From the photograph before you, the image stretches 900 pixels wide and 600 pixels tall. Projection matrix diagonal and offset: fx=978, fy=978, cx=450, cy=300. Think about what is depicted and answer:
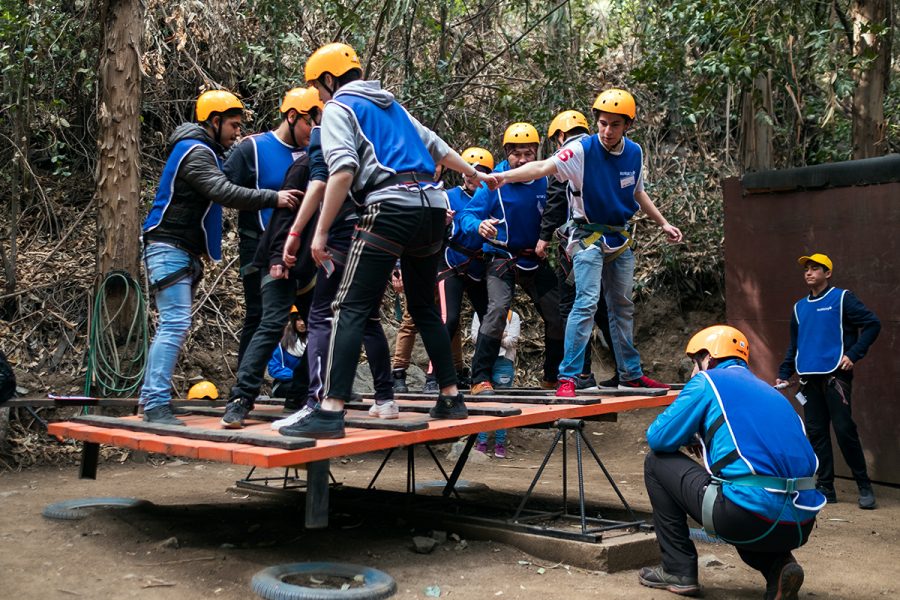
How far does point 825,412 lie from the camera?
340 inches

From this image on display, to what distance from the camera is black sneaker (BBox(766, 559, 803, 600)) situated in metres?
5.05

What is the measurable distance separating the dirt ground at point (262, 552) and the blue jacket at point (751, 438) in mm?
781

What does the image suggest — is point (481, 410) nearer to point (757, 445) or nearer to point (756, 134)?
point (757, 445)

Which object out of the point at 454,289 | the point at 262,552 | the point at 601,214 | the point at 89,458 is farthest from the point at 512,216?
the point at 89,458

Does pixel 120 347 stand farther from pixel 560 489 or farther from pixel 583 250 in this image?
pixel 583 250

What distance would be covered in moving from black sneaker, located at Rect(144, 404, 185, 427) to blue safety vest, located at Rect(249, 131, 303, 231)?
1.31 meters

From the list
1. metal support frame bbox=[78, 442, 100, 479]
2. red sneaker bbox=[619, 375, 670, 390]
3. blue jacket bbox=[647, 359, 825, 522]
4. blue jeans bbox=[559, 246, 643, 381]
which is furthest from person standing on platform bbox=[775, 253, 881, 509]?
metal support frame bbox=[78, 442, 100, 479]

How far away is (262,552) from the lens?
5.99 m

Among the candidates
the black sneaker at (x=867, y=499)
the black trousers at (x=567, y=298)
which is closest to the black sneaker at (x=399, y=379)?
the black trousers at (x=567, y=298)

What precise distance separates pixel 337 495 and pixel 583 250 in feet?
9.13

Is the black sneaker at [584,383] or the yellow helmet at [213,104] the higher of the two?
the yellow helmet at [213,104]

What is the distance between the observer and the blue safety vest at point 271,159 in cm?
629

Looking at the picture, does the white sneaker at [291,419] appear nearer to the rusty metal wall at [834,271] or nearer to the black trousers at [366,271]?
the black trousers at [366,271]

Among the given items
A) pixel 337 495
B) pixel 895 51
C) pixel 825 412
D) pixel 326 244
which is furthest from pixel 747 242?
pixel 326 244
